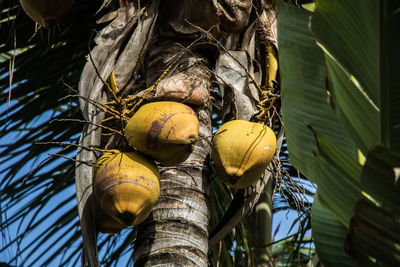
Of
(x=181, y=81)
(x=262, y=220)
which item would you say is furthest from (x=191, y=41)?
(x=262, y=220)

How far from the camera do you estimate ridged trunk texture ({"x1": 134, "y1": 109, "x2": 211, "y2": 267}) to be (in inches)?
60.1

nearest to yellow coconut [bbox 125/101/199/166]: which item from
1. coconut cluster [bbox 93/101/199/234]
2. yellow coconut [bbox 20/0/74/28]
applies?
coconut cluster [bbox 93/101/199/234]

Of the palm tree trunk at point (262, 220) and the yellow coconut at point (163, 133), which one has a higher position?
the yellow coconut at point (163, 133)

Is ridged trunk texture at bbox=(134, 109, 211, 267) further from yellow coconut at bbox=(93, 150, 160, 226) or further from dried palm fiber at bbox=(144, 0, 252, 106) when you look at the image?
dried palm fiber at bbox=(144, 0, 252, 106)

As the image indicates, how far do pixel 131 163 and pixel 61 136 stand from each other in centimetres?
195

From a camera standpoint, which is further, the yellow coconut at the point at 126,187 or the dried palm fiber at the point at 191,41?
the dried palm fiber at the point at 191,41

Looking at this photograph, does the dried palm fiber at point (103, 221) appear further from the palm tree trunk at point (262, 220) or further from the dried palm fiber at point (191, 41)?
the palm tree trunk at point (262, 220)

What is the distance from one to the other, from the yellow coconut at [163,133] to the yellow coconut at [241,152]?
0.33 feet

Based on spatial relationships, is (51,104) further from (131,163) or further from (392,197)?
(392,197)

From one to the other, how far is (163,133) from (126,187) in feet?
0.64

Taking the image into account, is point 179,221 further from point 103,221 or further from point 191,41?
point 191,41

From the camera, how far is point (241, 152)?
1569 mm

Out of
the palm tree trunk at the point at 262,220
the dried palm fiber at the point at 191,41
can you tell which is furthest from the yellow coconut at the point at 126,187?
the palm tree trunk at the point at 262,220

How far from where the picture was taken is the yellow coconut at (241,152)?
1.57 metres
